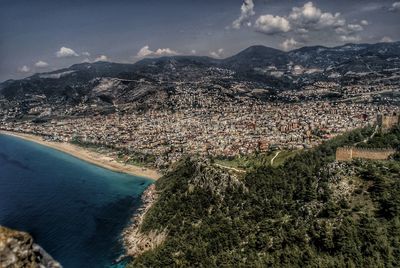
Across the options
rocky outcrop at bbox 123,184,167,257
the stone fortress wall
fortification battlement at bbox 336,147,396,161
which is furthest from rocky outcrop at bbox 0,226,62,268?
fortification battlement at bbox 336,147,396,161

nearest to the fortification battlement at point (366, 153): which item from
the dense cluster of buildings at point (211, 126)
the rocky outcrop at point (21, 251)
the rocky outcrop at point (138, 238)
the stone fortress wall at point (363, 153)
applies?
the stone fortress wall at point (363, 153)

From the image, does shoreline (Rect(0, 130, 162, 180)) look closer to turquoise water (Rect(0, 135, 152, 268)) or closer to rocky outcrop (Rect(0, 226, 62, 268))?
turquoise water (Rect(0, 135, 152, 268))

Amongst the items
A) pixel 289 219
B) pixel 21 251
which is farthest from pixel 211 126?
pixel 21 251

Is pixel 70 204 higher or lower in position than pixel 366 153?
lower

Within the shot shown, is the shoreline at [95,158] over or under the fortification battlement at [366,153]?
under

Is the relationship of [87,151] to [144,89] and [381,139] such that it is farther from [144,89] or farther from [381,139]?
[144,89]

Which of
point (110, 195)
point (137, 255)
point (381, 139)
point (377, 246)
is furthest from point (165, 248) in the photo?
point (381, 139)

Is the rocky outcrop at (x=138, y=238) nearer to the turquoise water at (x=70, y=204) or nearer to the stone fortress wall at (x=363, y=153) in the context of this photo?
the turquoise water at (x=70, y=204)

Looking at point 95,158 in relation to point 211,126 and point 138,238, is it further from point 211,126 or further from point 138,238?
point 138,238
